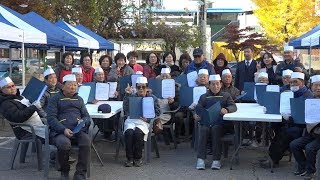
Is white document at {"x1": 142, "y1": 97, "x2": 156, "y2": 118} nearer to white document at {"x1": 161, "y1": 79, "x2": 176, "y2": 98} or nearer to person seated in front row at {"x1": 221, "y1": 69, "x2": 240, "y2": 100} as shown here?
white document at {"x1": 161, "y1": 79, "x2": 176, "y2": 98}

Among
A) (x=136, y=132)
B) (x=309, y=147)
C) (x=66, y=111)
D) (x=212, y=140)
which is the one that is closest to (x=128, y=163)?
(x=136, y=132)

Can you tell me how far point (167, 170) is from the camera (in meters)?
7.39

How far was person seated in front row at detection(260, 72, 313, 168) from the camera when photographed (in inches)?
277

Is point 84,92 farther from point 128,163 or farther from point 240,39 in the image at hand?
point 240,39

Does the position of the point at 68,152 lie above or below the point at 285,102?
below

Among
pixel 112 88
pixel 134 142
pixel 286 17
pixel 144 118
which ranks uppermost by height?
pixel 286 17

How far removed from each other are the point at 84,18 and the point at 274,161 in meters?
19.6

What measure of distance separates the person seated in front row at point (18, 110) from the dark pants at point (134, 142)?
1236mm

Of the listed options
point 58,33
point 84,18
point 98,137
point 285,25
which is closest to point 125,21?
point 84,18

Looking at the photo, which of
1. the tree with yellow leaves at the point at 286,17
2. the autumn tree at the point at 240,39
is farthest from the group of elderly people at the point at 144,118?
the autumn tree at the point at 240,39

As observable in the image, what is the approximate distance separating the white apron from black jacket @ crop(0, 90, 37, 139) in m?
1.45

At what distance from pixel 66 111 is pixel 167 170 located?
1726 mm

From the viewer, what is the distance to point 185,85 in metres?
9.14

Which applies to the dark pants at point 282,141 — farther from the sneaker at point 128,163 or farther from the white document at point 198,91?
the sneaker at point 128,163
